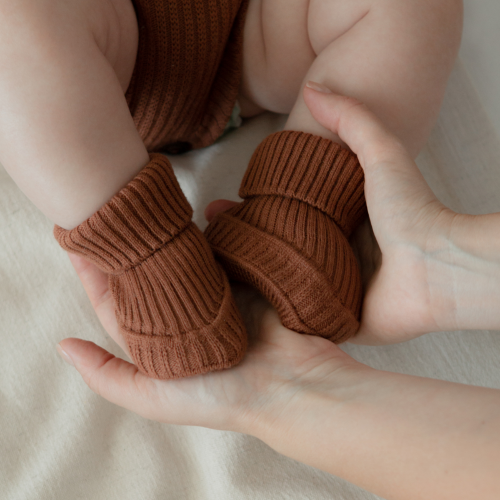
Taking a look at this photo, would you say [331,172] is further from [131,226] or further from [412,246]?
[131,226]

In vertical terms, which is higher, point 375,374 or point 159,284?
point 159,284

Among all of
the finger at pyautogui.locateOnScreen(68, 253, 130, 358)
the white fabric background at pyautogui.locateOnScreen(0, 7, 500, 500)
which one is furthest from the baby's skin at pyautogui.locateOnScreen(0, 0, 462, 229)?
the white fabric background at pyautogui.locateOnScreen(0, 7, 500, 500)

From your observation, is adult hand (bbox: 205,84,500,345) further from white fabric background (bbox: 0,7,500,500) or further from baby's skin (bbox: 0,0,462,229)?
white fabric background (bbox: 0,7,500,500)

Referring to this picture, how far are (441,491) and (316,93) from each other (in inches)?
18.8

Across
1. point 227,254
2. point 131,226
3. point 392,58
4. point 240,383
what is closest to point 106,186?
point 131,226

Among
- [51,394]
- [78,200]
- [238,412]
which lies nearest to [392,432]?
[238,412]

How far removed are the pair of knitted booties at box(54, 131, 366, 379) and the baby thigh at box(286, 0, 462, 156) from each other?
0.08 meters

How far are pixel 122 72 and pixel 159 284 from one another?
321 millimetres

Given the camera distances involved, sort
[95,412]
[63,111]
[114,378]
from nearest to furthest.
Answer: [63,111]
[114,378]
[95,412]

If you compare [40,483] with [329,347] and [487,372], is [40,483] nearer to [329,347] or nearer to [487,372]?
[329,347]

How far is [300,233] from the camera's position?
0.57 meters

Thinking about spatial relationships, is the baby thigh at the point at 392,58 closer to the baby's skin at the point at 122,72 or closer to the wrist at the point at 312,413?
the baby's skin at the point at 122,72

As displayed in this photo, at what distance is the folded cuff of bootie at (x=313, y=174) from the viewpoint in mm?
601

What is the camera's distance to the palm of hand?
1.77 ft
